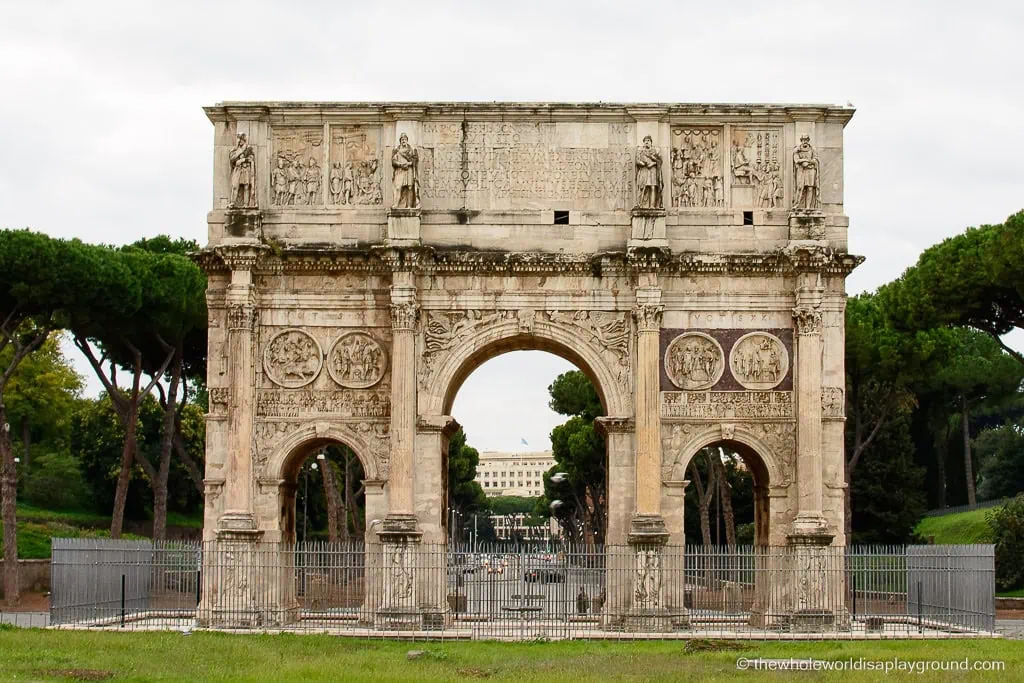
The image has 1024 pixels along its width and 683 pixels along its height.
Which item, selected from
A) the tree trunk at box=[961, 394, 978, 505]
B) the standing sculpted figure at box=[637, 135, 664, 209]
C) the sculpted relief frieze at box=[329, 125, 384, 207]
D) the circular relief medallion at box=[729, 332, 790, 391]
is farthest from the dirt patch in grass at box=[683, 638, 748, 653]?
the tree trunk at box=[961, 394, 978, 505]

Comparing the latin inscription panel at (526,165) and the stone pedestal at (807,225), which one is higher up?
the latin inscription panel at (526,165)

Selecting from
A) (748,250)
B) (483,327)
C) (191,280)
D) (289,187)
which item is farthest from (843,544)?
(191,280)

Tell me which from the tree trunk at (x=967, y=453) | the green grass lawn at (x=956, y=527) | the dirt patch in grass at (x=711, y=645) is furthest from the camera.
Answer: the tree trunk at (x=967, y=453)

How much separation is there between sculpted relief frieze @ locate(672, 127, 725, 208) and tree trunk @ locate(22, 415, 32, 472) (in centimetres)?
3618

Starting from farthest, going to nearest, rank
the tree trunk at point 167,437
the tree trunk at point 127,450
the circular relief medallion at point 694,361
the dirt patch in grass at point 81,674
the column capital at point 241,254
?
1. the tree trunk at point 167,437
2. the tree trunk at point 127,450
3. the circular relief medallion at point 694,361
4. the column capital at point 241,254
5. the dirt patch in grass at point 81,674

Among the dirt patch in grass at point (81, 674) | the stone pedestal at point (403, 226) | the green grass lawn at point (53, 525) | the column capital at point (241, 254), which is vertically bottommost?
the dirt patch in grass at point (81, 674)

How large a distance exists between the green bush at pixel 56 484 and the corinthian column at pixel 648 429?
114 ft

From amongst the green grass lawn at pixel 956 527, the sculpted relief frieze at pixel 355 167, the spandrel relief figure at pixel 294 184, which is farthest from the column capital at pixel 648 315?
the green grass lawn at pixel 956 527

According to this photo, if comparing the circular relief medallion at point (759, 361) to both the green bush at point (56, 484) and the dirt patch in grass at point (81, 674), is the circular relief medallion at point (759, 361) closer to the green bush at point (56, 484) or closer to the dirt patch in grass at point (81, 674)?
the dirt patch in grass at point (81, 674)

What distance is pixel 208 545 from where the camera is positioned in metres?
26.6

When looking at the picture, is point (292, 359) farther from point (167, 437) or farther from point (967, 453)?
point (967, 453)

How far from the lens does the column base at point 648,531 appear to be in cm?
2594

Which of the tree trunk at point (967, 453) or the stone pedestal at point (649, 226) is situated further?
the tree trunk at point (967, 453)

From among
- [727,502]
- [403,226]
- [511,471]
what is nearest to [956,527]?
[727,502]
